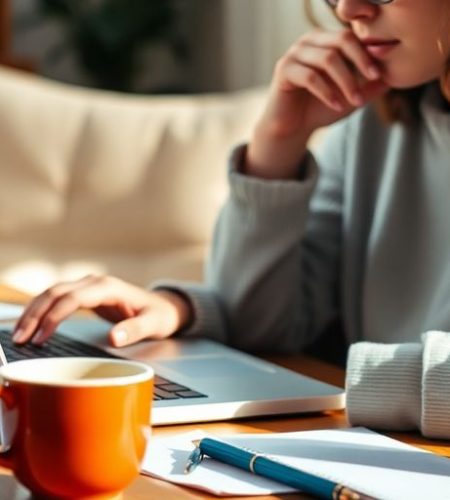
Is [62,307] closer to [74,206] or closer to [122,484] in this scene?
[122,484]

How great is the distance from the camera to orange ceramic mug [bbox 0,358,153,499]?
660 millimetres

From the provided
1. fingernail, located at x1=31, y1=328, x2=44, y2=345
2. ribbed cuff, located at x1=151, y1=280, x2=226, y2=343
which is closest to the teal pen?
fingernail, located at x1=31, y1=328, x2=44, y2=345

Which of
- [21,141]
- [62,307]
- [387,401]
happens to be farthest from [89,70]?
[387,401]

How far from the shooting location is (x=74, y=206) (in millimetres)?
2295

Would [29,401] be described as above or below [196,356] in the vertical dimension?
above

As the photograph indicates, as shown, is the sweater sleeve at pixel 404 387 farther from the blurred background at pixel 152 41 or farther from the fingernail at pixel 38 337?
the blurred background at pixel 152 41

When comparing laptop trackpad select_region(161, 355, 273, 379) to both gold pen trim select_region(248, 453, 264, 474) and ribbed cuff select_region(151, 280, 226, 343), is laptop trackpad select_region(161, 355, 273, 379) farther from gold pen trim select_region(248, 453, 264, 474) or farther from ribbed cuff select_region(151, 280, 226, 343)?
gold pen trim select_region(248, 453, 264, 474)

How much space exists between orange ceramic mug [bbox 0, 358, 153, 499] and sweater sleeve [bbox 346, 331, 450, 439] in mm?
292

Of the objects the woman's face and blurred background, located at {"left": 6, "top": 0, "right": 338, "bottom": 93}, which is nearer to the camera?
the woman's face

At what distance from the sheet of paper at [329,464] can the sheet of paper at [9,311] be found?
497 millimetres

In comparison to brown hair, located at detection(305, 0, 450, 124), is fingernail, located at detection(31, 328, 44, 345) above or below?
below

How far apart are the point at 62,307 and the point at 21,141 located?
1188 millimetres

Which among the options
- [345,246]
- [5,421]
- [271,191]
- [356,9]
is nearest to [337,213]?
[345,246]

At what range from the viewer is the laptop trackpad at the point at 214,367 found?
1.07 meters
